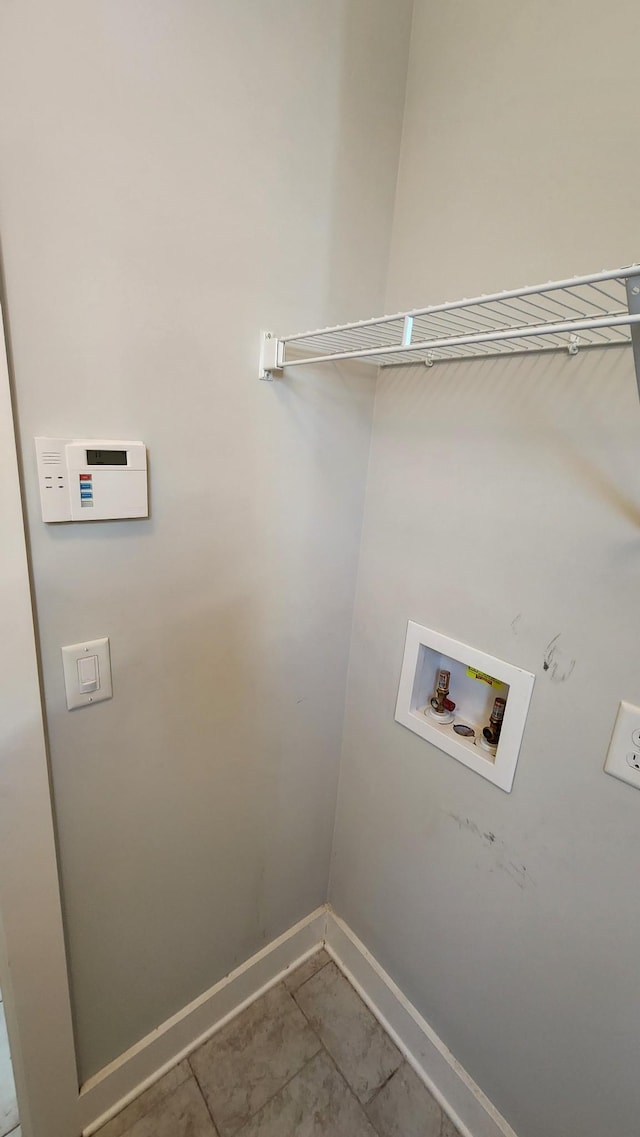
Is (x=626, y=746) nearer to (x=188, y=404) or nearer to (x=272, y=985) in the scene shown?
(x=188, y=404)

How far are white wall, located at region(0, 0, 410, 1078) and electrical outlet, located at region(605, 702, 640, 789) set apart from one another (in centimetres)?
70

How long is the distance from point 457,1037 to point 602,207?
6.06 ft

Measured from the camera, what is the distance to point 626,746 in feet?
2.50

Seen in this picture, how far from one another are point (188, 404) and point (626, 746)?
1002mm

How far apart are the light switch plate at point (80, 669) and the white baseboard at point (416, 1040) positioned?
4.16 feet

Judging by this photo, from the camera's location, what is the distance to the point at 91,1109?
1.06m

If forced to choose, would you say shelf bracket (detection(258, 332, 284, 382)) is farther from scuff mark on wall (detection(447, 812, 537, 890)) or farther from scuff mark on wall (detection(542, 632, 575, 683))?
scuff mark on wall (detection(447, 812, 537, 890))

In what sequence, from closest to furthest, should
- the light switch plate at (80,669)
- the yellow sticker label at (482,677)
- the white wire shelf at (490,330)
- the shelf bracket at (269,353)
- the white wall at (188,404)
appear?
the white wire shelf at (490,330), the white wall at (188,404), the light switch plate at (80,669), the shelf bracket at (269,353), the yellow sticker label at (482,677)

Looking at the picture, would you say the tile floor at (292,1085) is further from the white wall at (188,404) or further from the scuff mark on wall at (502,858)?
the scuff mark on wall at (502,858)

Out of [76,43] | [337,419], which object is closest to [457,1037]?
[337,419]

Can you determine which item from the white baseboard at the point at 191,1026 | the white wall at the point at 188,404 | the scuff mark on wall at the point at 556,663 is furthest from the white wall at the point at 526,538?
the white baseboard at the point at 191,1026

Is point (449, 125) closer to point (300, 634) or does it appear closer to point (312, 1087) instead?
point (300, 634)

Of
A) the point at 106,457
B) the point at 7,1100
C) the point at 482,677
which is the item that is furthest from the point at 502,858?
the point at 7,1100

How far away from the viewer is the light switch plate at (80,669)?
809 mm
